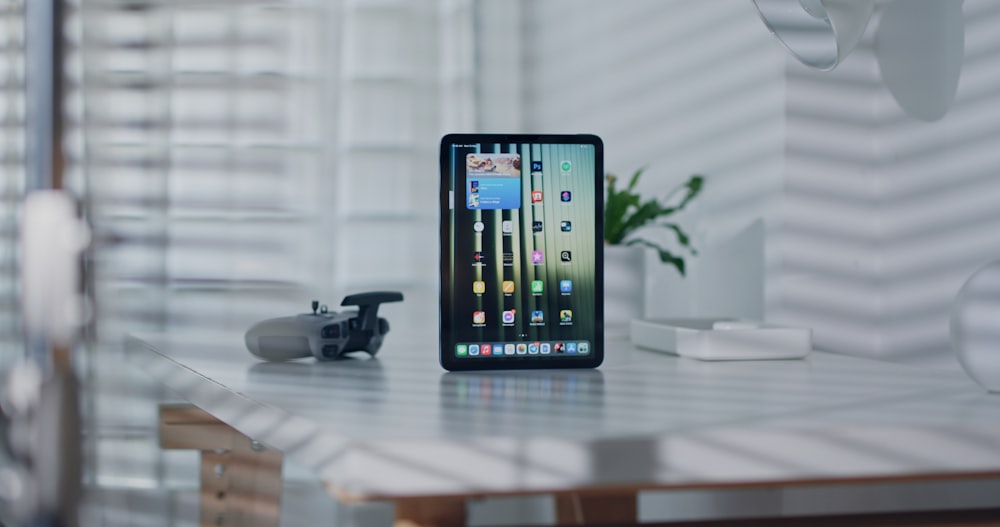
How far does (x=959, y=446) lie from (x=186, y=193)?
228 centimetres

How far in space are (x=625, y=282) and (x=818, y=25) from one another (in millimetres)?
485

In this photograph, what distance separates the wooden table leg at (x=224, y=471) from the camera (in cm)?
167

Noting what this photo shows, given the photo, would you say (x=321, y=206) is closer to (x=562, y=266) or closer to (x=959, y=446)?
(x=562, y=266)

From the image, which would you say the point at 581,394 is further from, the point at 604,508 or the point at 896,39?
the point at 896,39

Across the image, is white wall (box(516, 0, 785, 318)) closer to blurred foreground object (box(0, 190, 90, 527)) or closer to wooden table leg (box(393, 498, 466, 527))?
wooden table leg (box(393, 498, 466, 527))

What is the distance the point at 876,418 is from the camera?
70cm

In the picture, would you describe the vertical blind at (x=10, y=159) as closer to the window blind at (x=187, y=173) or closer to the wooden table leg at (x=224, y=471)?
the window blind at (x=187, y=173)

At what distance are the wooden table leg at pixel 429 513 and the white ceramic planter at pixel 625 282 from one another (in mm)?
830

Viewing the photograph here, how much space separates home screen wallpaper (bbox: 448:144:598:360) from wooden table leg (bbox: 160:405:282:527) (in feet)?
2.44

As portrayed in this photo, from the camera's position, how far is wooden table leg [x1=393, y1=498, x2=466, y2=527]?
0.71 m

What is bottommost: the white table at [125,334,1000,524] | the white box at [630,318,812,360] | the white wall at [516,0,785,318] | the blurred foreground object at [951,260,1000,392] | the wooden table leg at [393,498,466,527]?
the wooden table leg at [393,498,466,527]

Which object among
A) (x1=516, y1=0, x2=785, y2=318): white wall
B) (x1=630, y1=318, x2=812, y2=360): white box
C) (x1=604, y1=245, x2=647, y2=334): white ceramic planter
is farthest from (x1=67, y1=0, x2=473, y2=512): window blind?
(x1=630, y1=318, x2=812, y2=360): white box

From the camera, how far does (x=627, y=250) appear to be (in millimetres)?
1550

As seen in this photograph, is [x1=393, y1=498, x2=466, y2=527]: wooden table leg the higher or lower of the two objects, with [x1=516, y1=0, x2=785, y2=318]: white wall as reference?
lower
